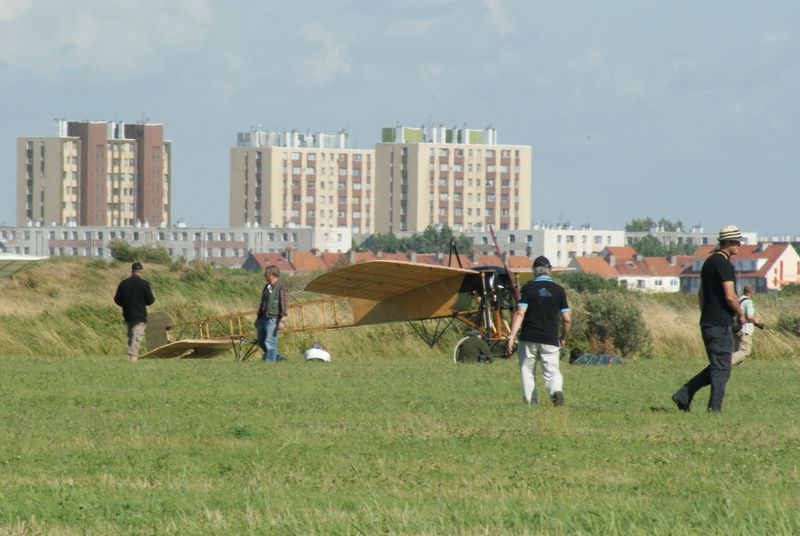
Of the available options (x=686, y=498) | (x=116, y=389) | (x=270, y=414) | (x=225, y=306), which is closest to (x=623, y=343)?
(x=225, y=306)

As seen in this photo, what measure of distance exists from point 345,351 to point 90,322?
5278 millimetres

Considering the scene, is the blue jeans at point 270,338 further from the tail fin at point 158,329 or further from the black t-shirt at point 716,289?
the black t-shirt at point 716,289

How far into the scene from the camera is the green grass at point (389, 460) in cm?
694

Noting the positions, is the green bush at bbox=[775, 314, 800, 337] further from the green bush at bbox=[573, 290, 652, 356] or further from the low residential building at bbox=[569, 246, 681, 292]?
the low residential building at bbox=[569, 246, 681, 292]

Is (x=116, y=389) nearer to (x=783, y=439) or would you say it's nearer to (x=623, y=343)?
(x=783, y=439)

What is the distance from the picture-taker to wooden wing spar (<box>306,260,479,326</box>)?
75.7ft

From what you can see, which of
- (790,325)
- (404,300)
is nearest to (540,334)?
(404,300)

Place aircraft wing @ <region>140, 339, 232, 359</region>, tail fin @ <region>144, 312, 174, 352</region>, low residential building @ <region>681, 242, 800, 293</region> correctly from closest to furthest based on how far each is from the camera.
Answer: aircraft wing @ <region>140, 339, 232, 359</region> → tail fin @ <region>144, 312, 174, 352</region> → low residential building @ <region>681, 242, 800, 293</region>

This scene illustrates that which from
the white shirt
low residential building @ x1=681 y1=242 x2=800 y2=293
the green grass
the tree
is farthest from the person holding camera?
the tree

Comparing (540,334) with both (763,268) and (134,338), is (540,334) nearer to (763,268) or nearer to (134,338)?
(134,338)

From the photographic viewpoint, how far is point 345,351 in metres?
27.1

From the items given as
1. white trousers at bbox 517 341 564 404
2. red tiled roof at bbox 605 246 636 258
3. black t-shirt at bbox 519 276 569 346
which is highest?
black t-shirt at bbox 519 276 569 346

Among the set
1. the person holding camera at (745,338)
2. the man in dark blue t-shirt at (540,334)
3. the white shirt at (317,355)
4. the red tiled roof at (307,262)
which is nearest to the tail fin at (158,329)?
the white shirt at (317,355)

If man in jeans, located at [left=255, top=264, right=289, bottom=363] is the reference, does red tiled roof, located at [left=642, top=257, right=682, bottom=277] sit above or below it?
below
